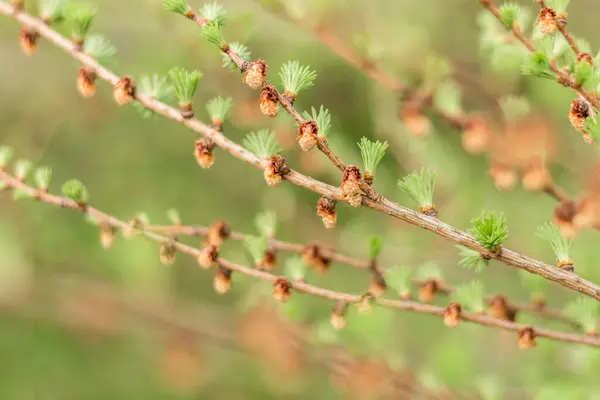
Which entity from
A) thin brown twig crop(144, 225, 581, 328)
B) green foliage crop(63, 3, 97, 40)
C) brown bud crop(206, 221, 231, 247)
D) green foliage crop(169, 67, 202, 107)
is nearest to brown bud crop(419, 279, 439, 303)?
thin brown twig crop(144, 225, 581, 328)

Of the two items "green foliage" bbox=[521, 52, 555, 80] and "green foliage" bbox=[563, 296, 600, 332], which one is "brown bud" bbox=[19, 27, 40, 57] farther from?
"green foliage" bbox=[563, 296, 600, 332]

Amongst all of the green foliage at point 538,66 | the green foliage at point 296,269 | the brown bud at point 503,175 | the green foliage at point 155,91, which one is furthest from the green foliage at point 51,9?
the brown bud at point 503,175

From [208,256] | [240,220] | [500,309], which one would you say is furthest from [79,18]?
[240,220]

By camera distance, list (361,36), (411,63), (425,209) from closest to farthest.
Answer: (425,209), (361,36), (411,63)

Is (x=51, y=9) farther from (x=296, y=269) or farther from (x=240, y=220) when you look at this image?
(x=240, y=220)

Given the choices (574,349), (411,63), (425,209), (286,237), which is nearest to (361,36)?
(411,63)

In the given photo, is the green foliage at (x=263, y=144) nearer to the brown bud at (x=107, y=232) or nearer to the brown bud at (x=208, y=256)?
the brown bud at (x=208, y=256)

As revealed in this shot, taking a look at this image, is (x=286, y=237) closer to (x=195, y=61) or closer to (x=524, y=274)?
(x=195, y=61)
